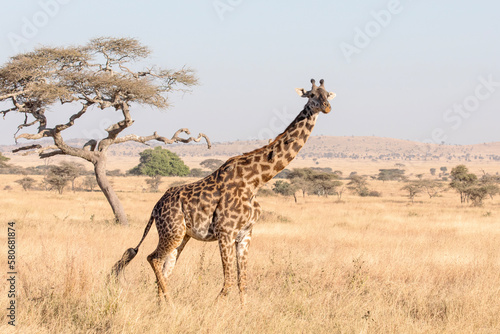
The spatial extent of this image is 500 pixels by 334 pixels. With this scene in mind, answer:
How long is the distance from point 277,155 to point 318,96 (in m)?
0.87

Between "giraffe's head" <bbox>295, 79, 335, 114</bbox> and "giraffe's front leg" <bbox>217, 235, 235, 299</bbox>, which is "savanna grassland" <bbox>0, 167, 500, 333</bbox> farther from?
"giraffe's head" <bbox>295, 79, 335, 114</bbox>

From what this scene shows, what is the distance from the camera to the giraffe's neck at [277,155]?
5.96 meters

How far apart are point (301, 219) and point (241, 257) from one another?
559 inches

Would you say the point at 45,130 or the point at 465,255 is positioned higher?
the point at 45,130

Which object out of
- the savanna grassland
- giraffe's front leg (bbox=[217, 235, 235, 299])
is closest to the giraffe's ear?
giraffe's front leg (bbox=[217, 235, 235, 299])

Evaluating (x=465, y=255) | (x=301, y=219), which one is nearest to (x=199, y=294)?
(x=465, y=255)

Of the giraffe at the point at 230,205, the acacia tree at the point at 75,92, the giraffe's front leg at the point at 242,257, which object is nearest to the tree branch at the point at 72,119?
the acacia tree at the point at 75,92

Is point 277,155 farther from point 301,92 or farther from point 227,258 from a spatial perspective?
point 227,258

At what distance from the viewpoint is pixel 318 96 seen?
5.66 meters

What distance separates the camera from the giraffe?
5777mm

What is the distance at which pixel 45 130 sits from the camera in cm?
1472

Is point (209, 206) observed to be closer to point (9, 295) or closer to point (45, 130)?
point (9, 295)

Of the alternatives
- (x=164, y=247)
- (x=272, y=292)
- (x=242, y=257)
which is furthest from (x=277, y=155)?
(x=272, y=292)

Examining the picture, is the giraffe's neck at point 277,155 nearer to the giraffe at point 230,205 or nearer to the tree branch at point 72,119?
the giraffe at point 230,205
